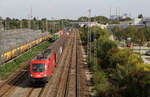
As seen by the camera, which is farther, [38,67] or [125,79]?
[38,67]

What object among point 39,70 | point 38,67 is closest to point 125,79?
point 39,70

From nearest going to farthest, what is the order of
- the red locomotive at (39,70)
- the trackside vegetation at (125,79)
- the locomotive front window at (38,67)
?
1. the trackside vegetation at (125,79)
2. the red locomotive at (39,70)
3. the locomotive front window at (38,67)

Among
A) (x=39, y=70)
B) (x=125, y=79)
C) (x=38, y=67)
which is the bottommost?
(x=125, y=79)

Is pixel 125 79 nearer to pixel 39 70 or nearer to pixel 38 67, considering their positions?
pixel 39 70

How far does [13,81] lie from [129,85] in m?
13.0

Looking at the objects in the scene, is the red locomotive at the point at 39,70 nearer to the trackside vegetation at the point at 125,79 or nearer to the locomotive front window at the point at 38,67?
the locomotive front window at the point at 38,67

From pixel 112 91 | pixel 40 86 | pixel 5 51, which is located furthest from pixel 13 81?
pixel 112 91

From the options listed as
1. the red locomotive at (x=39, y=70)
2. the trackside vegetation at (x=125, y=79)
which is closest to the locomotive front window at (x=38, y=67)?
the red locomotive at (x=39, y=70)

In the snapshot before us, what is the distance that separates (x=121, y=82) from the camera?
15570mm

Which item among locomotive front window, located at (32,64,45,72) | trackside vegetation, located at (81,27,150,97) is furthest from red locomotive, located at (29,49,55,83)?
trackside vegetation, located at (81,27,150,97)

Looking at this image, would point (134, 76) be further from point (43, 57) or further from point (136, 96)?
point (43, 57)

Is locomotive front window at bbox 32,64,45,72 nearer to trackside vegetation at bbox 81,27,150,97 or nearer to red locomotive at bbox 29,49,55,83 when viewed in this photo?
red locomotive at bbox 29,49,55,83

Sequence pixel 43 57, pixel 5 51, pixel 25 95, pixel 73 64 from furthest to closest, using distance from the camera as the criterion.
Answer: pixel 73 64, pixel 5 51, pixel 43 57, pixel 25 95

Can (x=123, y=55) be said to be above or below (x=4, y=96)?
above
